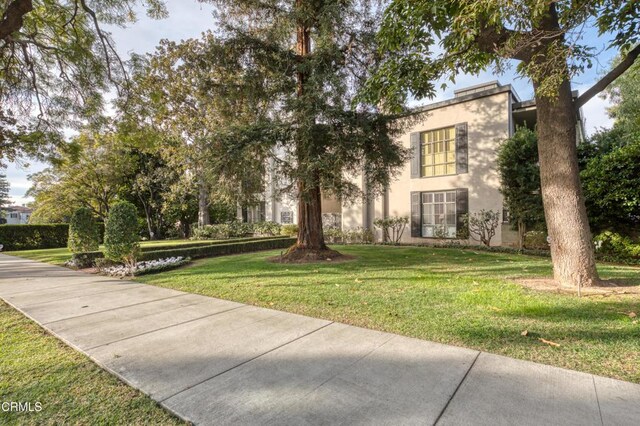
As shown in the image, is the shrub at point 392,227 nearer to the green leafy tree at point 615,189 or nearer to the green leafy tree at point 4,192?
the green leafy tree at point 615,189

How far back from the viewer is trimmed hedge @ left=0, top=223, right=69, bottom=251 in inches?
758

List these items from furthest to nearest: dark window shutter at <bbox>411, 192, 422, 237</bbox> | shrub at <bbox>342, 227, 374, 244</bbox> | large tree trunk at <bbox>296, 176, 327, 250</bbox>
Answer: shrub at <bbox>342, 227, 374, 244</bbox> → dark window shutter at <bbox>411, 192, 422, 237</bbox> → large tree trunk at <bbox>296, 176, 327, 250</bbox>

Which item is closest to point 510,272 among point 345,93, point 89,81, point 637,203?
point 637,203

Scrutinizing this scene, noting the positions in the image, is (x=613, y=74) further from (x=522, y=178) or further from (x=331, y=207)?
(x=331, y=207)

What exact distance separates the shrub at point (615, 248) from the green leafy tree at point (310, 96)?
239 inches

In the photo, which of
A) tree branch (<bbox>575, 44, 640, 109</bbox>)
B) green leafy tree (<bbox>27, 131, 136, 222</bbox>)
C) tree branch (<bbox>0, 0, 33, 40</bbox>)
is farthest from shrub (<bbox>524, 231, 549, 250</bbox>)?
green leafy tree (<bbox>27, 131, 136, 222</bbox>)

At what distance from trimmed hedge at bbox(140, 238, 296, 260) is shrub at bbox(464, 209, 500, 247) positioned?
800 cm

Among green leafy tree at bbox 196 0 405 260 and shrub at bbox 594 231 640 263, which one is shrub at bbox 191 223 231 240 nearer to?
green leafy tree at bbox 196 0 405 260

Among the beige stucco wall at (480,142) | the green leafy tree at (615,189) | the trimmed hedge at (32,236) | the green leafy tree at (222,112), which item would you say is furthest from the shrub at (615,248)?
the trimmed hedge at (32,236)

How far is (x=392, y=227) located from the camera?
608 inches

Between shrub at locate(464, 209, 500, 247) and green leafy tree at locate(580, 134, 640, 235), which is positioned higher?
green leafy tree at locate(580, 134, 640, 235)

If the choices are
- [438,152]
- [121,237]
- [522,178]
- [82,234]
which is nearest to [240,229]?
[82,234]

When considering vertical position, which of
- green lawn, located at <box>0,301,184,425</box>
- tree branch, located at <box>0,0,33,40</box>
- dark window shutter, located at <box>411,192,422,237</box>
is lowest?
green lawn, located at <box>0,301,184,425</box>

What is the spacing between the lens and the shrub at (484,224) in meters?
12.6
